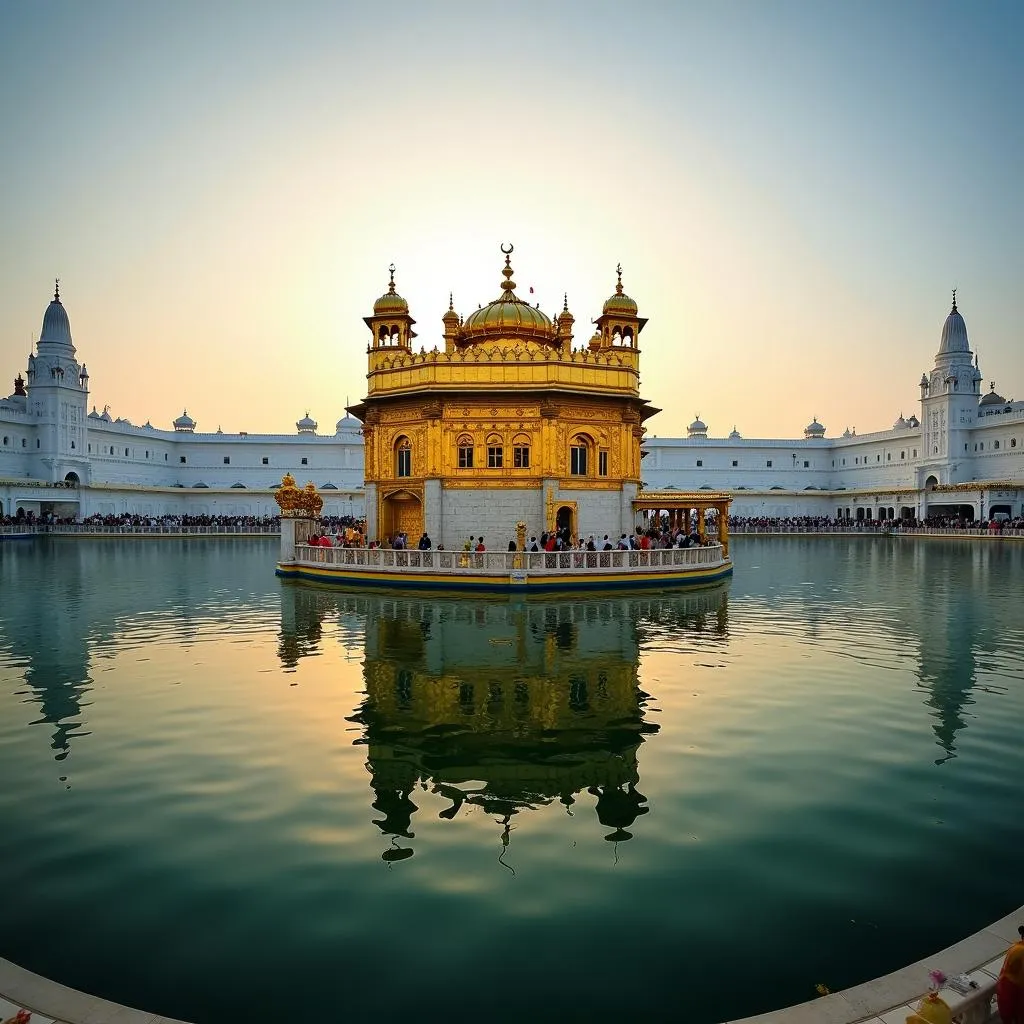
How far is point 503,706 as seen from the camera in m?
10.4

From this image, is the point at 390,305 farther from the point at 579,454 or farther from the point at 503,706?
the point at 503,706

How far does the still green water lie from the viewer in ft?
15.2

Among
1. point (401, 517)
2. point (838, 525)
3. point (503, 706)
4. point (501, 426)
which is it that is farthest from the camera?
point (838, 525)

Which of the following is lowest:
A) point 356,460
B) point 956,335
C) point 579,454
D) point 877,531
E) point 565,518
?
point 877,531

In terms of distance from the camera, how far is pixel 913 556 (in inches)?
1572

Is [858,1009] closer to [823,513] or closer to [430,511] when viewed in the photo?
[430,511]

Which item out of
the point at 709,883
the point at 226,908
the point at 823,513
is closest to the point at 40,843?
the point at 226,908

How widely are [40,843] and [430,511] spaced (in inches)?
870

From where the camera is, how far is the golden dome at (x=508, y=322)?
3200cm

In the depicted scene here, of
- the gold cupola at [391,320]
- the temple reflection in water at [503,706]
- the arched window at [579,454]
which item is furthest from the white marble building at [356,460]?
the temple reflection in water at [503,706]

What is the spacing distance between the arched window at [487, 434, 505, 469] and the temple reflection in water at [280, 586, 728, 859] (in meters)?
9.46

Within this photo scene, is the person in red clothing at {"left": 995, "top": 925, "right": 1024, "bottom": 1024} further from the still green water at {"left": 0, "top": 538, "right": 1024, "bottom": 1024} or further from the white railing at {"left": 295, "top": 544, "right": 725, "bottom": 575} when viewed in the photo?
the white railing at {"left": 295, "top": 544, "right": 725, "bottom": 575}

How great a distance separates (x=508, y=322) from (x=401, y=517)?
9172 mm

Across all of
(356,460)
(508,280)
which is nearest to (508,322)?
(508,280)
